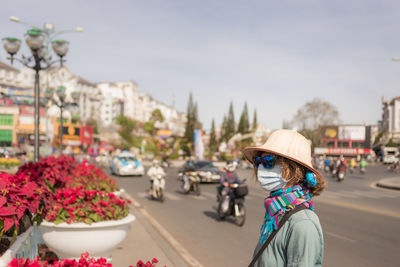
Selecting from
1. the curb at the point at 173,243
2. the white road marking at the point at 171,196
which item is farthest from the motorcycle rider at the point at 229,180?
the white road marking at the point at 171,196

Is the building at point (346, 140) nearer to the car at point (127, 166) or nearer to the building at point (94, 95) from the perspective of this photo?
the building at point (94, 95)

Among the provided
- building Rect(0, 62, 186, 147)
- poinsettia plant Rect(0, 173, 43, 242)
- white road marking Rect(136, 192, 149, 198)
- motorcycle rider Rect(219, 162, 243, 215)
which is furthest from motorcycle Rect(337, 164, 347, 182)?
building Rect(0, 62, 186, 147)

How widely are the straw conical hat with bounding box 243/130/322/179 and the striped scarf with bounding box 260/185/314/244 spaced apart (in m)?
0.17

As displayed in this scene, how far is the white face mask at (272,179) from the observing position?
2469mm

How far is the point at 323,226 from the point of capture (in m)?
10.6

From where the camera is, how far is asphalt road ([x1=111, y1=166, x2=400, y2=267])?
24.3 feet

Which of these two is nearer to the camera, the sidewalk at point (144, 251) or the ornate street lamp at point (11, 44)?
the sidewalk at point (144, 251)

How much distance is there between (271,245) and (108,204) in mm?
3632

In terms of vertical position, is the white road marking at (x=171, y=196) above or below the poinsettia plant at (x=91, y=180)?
below

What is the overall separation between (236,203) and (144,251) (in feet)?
13.3

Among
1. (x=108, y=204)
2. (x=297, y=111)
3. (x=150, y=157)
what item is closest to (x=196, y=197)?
(x=108, y=204)

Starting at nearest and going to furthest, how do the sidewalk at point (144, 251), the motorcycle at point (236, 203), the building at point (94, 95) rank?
1. the sidewalk at point (144, 251)
2. the motorcycle at point (236, 203)
3. the building at point (94, 95)

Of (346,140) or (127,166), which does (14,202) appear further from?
(346,140)

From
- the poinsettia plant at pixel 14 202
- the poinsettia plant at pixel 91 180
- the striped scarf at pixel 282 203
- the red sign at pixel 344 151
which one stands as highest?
the striped scarf at pixel 282 203
